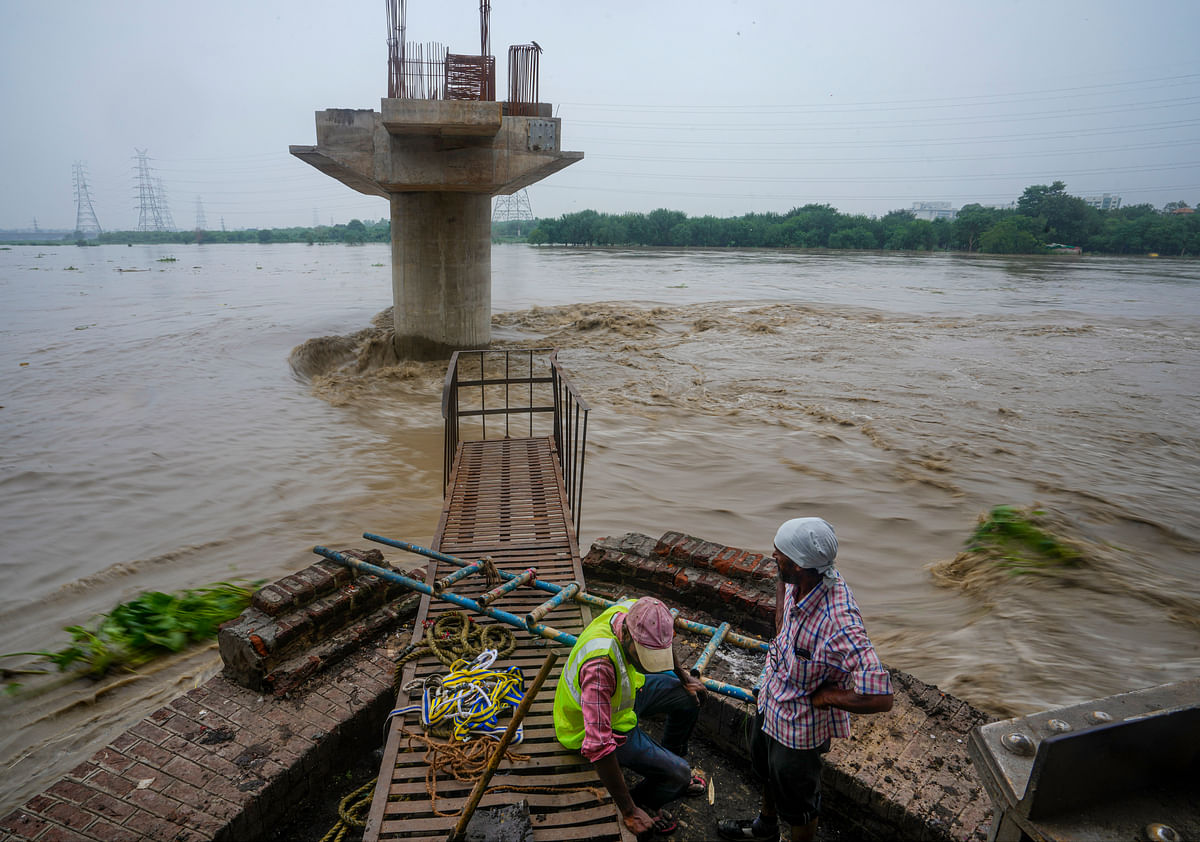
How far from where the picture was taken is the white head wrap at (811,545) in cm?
257

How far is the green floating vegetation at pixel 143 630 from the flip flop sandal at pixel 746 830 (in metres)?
4.30

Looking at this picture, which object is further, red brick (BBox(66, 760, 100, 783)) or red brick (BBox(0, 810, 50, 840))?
red brick (BBox(66, 760, 100, 783))

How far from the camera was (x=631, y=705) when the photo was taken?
301 cm

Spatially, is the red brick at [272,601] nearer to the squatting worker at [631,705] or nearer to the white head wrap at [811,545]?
the squatting worker at [631,705]

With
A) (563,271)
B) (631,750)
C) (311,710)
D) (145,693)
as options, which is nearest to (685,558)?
(631,750)

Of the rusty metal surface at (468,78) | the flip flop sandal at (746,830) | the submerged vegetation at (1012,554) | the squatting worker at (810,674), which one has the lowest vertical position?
the submerged vegetation at (1012,554)

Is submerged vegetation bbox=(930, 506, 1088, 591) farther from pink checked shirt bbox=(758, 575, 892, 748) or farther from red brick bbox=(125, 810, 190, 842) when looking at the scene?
red brick bbox=(125, 810, 190, 842)

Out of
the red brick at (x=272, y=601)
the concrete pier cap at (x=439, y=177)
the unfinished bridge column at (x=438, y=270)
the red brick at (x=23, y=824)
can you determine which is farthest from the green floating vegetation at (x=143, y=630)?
the unfinished bridge column at (x=438, y=270)

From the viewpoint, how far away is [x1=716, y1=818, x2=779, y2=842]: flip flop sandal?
3.08 m

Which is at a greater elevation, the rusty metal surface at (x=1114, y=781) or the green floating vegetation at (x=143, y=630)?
the rusty metal surface at (x=1114, y=781)

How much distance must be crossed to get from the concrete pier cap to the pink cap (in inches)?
459

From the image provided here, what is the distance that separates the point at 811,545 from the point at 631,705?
1.12m

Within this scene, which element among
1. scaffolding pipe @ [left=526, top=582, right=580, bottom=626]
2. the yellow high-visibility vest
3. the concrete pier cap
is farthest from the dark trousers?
the concrete pier cap

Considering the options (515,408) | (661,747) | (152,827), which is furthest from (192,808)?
(515,408)
